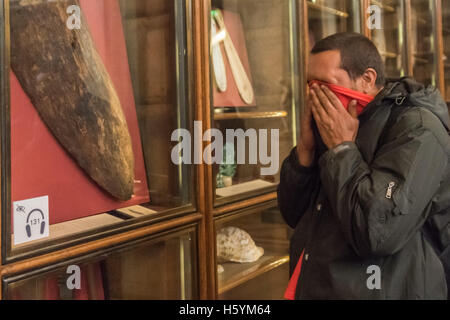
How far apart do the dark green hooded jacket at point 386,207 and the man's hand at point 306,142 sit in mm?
156

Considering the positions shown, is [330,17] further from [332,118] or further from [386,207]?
[386,207]

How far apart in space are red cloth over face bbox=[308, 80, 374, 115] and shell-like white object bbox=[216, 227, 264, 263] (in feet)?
3.16

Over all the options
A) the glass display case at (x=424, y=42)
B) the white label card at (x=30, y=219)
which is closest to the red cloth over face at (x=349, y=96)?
the white label card at (x=30, y=219)

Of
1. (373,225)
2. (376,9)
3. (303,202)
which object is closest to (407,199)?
(373,225)

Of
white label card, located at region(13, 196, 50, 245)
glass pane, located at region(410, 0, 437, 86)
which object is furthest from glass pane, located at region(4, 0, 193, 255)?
glass pane, located at region(410, 0, 437, 86)

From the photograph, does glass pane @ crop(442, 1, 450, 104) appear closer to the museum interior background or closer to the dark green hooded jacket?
the museum interior background

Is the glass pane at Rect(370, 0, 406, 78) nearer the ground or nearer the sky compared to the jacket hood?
nearer the sky

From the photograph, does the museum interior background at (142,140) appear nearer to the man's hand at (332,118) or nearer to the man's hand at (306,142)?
the man's hand at (306,142)

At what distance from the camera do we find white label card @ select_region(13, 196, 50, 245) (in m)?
1.27

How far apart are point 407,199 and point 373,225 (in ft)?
0.33

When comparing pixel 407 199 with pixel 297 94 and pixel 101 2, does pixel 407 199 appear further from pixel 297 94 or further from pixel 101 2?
pixel 297 94

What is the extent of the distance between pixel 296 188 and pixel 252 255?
847mm

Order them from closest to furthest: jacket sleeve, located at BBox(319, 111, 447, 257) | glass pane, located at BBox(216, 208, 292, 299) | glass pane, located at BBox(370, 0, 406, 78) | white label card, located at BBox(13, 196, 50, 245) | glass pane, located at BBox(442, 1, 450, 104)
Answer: jacket sleeve, located at BBox(319, 111, 447, 257), white label card, located at BBox(13, 196, 50, 245), glass pane, located at BBox(216, 208, 292, 299), glass pane, located at BBox(370, 0, 406, 78), glass pane, located at BBox(442, 1, 450, 104)

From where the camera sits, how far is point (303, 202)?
1.56m
